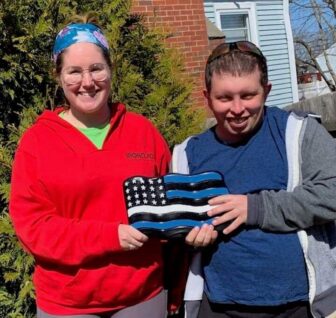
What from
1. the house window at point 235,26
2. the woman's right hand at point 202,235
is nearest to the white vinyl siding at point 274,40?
the house window at point 235,26

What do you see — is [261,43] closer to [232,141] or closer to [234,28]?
[234,28]

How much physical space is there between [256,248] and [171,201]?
36cm

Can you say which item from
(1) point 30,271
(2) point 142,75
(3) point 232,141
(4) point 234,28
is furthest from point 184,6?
(3) point 232,141

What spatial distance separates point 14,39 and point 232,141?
1667 millimetres

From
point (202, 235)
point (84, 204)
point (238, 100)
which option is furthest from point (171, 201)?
point (238, 100)

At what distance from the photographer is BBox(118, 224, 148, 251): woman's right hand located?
218 centimetres

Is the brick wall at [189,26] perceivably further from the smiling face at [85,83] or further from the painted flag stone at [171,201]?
the painted flag stone at [171,201]

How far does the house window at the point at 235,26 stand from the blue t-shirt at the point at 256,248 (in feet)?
42.6

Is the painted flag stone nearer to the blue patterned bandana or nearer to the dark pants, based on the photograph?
the dark pants

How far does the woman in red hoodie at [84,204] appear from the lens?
2.22 m

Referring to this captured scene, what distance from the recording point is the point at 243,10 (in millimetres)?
15141

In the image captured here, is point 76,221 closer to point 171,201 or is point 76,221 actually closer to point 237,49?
point 171,201

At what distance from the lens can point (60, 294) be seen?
2293 millimetres

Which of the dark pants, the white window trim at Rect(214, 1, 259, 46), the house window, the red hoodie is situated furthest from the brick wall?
the dark pants
